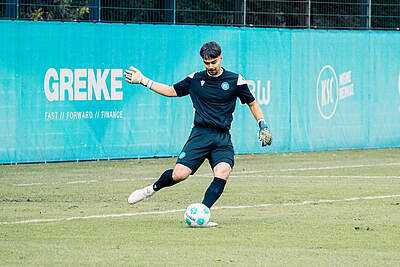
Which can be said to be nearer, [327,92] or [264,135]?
[264,135]

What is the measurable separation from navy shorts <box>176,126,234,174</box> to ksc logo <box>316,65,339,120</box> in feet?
36.9

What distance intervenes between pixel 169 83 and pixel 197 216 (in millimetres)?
9936

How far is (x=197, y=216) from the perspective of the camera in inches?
382

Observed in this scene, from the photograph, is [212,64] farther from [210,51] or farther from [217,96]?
[217,96]

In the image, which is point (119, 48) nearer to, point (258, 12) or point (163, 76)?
point (163, 76)

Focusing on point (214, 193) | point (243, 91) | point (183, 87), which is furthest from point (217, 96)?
point (214, 193)

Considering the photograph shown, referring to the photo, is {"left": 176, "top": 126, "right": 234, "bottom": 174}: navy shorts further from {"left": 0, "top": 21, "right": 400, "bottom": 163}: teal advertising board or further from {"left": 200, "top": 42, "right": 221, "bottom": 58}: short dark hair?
{"left": 0, "top": 21, "right": 400, "bottom": 163}: teal advertising board

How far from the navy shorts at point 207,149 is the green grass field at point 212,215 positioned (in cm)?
67

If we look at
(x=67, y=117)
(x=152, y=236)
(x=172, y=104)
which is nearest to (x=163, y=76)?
(x=172, y=104)

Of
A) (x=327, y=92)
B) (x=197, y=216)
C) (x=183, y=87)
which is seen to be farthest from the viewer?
(x=327, y=92)

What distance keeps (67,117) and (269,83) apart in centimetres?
473

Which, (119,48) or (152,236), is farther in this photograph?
(119,48)

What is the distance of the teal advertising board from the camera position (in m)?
17.9

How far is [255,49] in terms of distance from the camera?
810 inches
